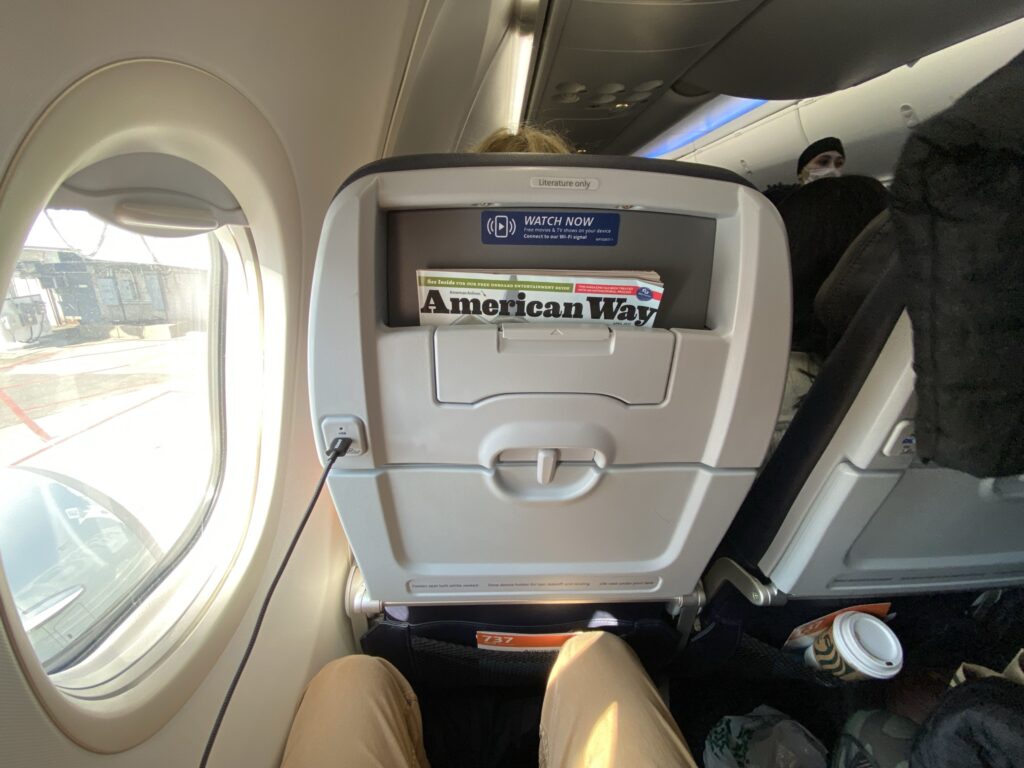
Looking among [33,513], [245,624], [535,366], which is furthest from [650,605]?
[33,513]

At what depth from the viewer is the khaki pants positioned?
2.56 feet

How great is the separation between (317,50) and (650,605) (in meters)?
1.54

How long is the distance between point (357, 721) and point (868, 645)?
3.65 feet

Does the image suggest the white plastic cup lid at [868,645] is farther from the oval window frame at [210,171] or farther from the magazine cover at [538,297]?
the oval window frame at [210,171]

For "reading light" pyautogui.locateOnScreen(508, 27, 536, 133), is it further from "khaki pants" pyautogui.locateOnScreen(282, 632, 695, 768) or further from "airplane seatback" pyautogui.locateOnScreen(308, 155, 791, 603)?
"khaki pants" pyautogui.locateOnScreen(282, 632, 695, 768)

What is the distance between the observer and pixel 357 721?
850 millimetres

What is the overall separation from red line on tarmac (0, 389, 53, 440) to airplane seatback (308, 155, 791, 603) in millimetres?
390

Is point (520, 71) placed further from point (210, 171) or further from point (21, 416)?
point (21, 416)

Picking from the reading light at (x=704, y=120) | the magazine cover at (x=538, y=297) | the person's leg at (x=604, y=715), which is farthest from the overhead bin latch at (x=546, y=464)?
the reading light at (x=704, y=120)

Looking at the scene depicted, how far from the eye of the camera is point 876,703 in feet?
4.31

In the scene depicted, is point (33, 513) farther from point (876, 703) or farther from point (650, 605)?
point (876, 703)

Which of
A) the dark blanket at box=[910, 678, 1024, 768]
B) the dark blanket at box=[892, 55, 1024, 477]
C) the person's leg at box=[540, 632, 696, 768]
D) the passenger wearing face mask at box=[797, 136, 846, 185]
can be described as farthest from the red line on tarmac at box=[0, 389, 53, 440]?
the passenger wearing face mask at box=[797, 136, 846, 185]

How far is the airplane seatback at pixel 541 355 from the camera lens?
586mm

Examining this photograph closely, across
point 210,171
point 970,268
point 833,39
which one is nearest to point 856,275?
point 970,268
